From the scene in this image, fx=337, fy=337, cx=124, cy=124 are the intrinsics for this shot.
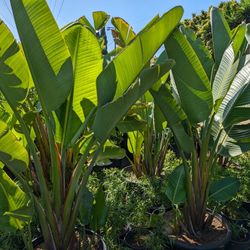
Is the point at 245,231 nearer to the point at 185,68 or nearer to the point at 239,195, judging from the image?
the point at 239,195

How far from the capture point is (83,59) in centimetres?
164

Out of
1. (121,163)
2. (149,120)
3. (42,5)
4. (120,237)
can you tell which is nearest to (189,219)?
(120,237)

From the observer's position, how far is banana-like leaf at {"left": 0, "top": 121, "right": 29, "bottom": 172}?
1.43m

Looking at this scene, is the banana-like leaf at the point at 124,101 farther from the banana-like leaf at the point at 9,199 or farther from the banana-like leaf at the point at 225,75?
the banana-like leaf at the point at 225,75

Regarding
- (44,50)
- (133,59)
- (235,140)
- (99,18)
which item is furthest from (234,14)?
(44,50)

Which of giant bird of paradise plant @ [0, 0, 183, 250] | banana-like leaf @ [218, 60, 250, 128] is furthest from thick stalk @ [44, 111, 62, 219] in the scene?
banana-like leaf @ [218, 60, 250, 128]

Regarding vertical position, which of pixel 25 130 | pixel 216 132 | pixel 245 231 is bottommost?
pixel 245 231

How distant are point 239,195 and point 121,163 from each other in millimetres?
1686

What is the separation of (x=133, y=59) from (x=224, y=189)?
1.28 m

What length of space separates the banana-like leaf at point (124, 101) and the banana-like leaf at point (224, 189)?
3.59 feet

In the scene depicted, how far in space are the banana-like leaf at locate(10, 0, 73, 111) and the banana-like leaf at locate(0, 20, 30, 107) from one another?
0.23 ft

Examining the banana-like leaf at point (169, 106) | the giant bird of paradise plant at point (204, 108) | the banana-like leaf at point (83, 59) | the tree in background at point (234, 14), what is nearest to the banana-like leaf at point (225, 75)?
the giant bird of paradise plant at point (204, 108)

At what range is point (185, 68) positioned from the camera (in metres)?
1.79

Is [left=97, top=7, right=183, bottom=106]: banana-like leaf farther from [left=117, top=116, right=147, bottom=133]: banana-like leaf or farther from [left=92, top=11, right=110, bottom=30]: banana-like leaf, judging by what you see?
[left=92, top=11, right=110, bottom=30]: banana-like leaf
